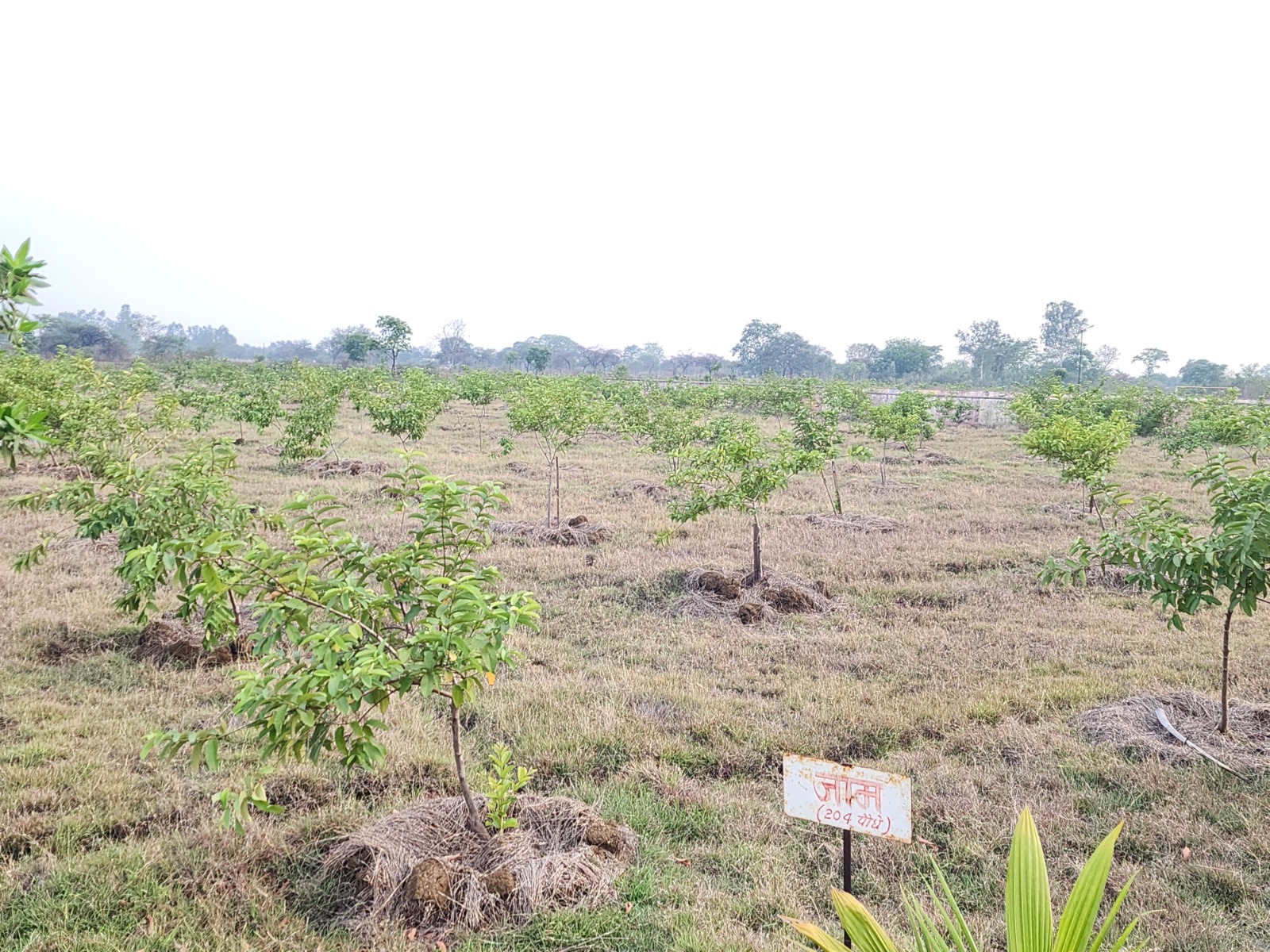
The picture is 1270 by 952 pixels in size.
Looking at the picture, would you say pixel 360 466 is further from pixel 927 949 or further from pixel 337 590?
pixel 927 949

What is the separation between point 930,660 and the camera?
25.2 feet

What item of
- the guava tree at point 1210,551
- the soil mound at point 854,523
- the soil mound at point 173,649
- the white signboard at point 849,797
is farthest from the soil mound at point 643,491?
the white signboard at point 849,797

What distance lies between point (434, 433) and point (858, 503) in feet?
60.2

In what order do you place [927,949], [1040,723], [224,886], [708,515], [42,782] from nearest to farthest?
[927,949] < [224,886] < [42,782] < [1040,723] < [708,515]

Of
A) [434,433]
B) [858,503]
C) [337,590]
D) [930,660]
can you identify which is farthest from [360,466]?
[337,590]

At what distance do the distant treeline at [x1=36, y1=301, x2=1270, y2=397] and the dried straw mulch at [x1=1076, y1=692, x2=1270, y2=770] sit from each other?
5456 centimetres

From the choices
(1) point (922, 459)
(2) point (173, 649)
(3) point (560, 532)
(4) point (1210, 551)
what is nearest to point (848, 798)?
(4) point (1210, 551)

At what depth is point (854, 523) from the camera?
14.1 meters

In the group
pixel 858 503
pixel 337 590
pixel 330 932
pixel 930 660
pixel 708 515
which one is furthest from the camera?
pixel 858 503

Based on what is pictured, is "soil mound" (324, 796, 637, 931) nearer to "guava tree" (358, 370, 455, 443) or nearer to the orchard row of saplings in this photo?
the orchard row of saplings

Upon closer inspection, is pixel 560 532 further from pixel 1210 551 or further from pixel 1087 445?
pixel 1210 551

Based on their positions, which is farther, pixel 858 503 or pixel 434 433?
pixel 434 433

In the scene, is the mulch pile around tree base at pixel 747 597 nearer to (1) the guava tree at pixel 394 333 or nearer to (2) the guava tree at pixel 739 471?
(2) the guava tree at pixel 739 471

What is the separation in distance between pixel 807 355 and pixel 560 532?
106 metres
